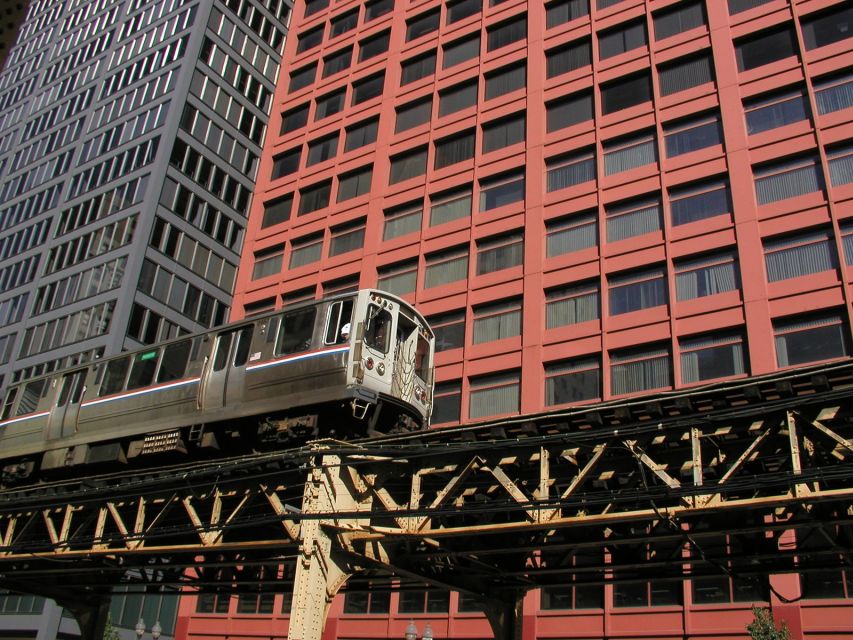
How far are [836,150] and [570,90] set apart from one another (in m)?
12.5

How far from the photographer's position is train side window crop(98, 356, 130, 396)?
23.3m

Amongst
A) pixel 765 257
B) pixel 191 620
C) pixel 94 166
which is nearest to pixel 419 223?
pixel 765 257

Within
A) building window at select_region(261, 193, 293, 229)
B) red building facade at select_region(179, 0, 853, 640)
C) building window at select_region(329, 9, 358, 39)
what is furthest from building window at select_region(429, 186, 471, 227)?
building window at select_region(329, 9, 358, 39)

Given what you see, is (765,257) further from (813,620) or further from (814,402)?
(814,402)

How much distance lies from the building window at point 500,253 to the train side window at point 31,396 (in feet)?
61.6

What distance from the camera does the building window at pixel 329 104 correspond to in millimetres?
49366

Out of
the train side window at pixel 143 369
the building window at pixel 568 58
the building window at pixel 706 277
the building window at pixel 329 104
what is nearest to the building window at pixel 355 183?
the building window at pixel 329 104

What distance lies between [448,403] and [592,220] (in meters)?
9.95

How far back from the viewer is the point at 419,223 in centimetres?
4094

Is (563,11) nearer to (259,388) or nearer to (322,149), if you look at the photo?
(322,149)

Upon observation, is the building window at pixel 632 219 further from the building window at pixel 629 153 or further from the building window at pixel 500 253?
the building window at pixel 500 253

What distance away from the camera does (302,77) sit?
53.2 m

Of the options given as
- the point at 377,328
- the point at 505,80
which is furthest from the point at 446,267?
the point at 377,328

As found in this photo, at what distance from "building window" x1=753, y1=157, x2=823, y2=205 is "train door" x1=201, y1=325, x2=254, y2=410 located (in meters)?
21.2
